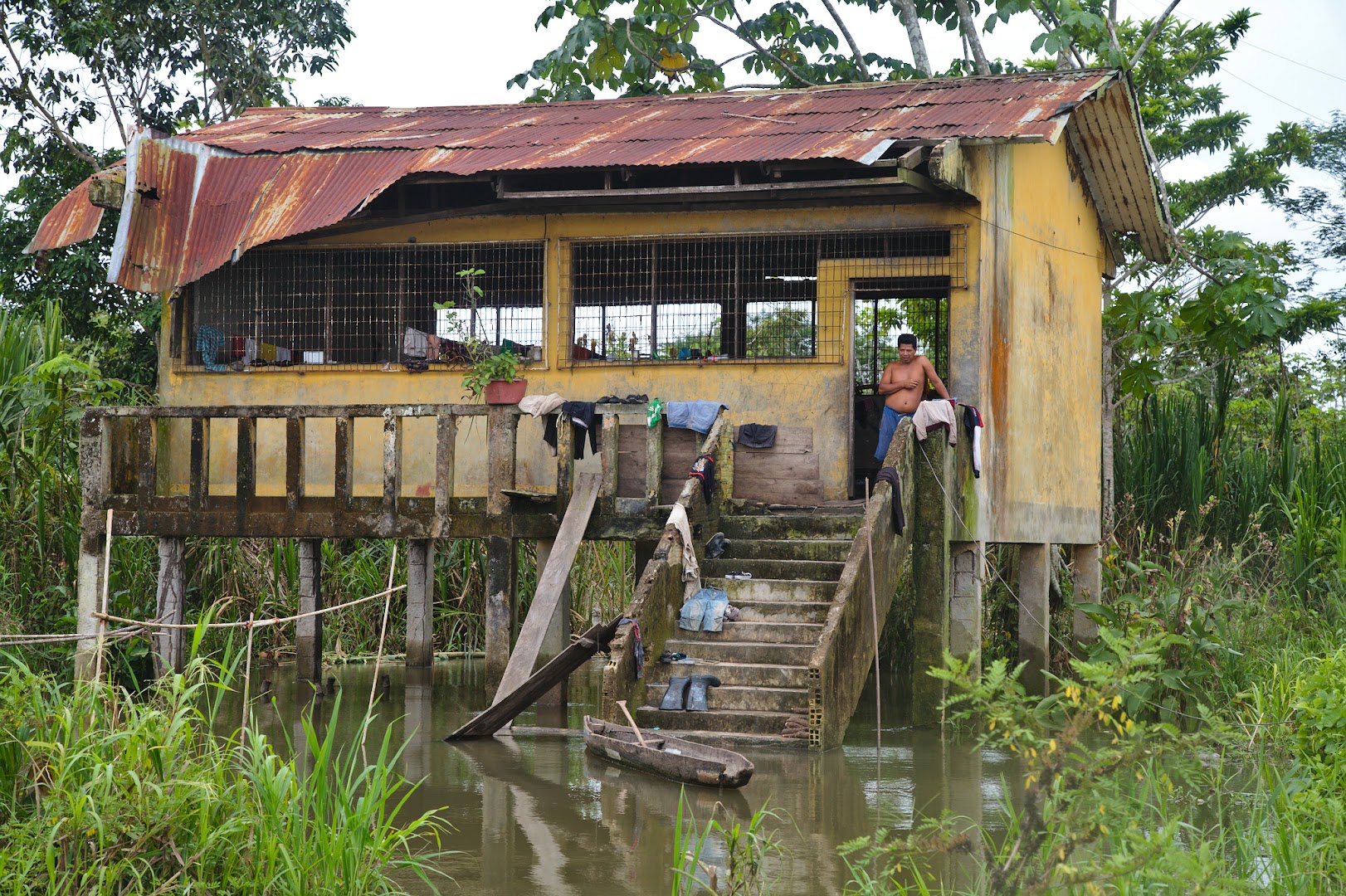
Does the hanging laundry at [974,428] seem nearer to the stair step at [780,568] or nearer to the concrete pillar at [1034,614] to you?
the stair step at [780,568]

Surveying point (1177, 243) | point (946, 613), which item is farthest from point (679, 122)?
point (1177, 243)

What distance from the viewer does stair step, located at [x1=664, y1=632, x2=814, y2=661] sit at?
35.5ft

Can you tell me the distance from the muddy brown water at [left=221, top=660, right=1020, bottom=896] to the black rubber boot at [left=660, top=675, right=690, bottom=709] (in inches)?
24.5

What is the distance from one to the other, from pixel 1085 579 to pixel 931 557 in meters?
5.52

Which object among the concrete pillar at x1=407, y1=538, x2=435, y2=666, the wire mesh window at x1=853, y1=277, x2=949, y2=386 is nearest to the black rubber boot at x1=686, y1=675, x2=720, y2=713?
the wire mesh window at x1=853, y1=277, x2=949, y2=386

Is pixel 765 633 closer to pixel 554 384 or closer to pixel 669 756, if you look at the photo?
pixel 669 756

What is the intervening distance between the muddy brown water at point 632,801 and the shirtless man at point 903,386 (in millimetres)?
2567

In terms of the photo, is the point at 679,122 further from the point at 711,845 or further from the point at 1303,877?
the point at 1303,877

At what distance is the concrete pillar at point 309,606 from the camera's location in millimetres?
14750

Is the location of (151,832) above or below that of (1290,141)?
below

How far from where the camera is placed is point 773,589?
11477 mm

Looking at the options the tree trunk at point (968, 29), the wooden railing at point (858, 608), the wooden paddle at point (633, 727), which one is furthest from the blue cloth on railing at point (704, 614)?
the tree trunk at point (968, 29)

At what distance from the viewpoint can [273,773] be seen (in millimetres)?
6457

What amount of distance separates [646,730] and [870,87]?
8153 millimetres
